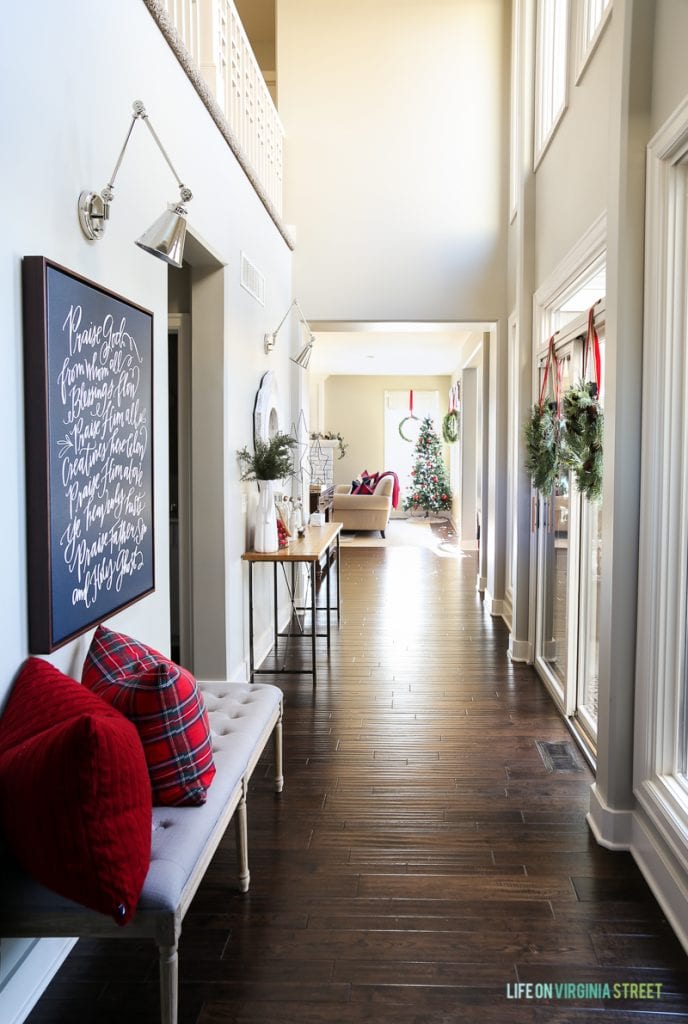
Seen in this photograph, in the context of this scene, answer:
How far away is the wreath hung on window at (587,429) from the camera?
125 inches

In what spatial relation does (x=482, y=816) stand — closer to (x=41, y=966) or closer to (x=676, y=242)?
(x=41, y=966)

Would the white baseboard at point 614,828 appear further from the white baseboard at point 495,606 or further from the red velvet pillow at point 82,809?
the white baseboard at point 495,606

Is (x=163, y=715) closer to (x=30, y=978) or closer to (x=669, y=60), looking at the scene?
(x=30, y=978)

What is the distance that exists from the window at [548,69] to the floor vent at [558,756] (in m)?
3.35

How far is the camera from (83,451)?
2150mm

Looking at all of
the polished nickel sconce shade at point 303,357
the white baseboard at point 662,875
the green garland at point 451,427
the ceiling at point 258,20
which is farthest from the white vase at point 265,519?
the green garland at point 451,427

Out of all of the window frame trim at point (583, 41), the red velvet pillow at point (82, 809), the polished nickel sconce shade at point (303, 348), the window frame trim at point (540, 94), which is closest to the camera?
the red velvet pillow at point (82, 809)

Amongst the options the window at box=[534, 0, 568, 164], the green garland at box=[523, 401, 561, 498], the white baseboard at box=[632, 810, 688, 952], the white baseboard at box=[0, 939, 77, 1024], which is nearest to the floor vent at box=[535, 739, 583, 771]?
the white baseboard at box=[632, 810, 688, 952]

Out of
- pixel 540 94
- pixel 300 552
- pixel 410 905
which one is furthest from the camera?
pixel 540 94

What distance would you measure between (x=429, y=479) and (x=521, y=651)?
10.3m

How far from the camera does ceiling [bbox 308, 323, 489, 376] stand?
1027 centimetres

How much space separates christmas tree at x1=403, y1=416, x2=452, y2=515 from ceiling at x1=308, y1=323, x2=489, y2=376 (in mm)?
1334

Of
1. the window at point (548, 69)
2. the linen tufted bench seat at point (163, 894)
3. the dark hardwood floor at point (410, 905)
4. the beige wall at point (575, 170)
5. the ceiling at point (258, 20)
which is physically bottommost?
the dark hardwood floor at point (410, 905)

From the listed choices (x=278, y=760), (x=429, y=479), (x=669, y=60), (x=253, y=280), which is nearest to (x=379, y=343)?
(x=429, y=479)
